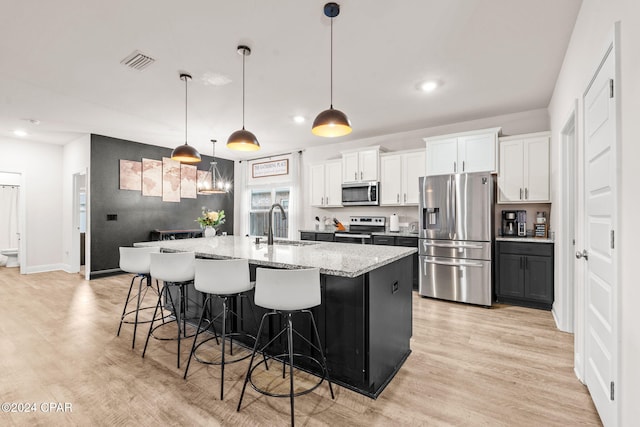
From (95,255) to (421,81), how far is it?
6161 millimetres

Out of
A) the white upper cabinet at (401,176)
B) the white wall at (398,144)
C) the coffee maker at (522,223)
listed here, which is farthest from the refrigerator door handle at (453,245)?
the white wall at (398,144)

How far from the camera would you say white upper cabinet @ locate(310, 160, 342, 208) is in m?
5.95

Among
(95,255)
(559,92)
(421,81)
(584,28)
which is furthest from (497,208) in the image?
(95,255)

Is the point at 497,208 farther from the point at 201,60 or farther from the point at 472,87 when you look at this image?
the point at 201,60

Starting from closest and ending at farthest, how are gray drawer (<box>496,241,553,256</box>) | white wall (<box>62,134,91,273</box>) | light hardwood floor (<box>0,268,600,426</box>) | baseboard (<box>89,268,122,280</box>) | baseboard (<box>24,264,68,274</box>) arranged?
light hardwood floor (<box>0,268,600,426</box>)
gray drawer (<box>496,241,553,256</box>)
baseboard (<box>89,268,122,280</box>)
white wall (<box>62,134,91,273</box>)
baseboard (<box>24,264,68,274</box>)

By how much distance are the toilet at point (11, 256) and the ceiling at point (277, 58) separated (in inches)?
139

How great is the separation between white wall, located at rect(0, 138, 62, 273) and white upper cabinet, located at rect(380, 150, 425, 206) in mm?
6837

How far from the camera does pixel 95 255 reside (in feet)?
18.3

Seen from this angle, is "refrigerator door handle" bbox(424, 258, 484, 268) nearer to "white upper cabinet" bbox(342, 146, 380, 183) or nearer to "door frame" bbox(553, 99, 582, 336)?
"door frame" bbox(553, 99, 582, 336)

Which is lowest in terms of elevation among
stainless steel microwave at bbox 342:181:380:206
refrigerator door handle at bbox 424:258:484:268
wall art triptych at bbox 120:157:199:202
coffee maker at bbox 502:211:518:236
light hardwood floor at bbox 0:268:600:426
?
light hardwood floor at bbox 0:268:600:426

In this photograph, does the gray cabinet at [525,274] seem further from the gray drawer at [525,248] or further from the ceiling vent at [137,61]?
the ceiling vent at [137,61]

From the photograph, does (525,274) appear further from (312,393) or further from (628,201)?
(312,393)

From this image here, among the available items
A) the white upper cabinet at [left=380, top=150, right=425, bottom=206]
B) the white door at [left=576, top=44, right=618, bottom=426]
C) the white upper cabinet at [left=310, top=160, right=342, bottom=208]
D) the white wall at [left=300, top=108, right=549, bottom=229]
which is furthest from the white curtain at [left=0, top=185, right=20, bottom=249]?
the white door at [left=576, top=44, right=618, bottom=426]

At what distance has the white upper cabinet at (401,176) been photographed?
5020mm
